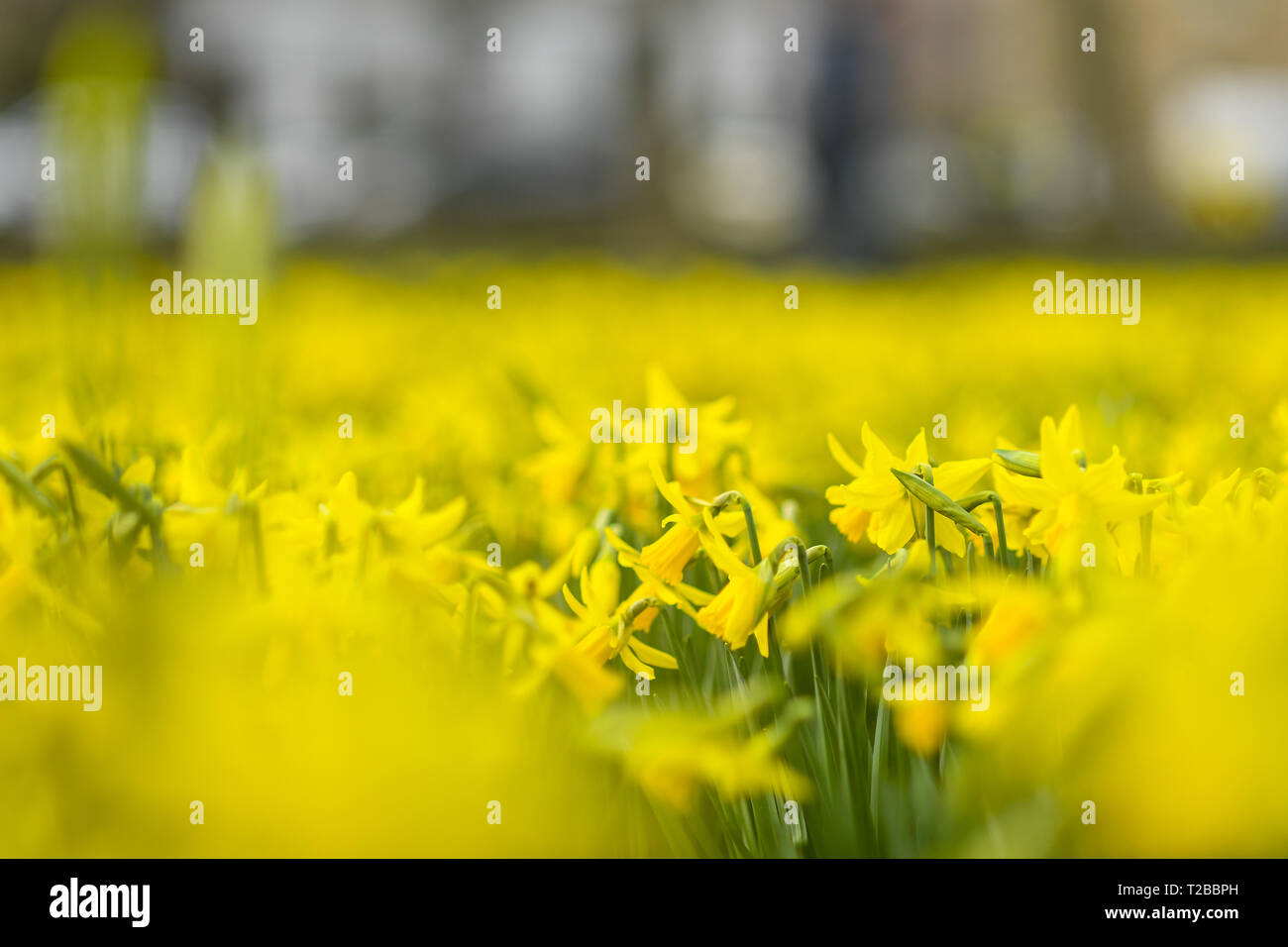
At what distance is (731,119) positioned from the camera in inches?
167

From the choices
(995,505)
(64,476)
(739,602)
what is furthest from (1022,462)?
(64,476)

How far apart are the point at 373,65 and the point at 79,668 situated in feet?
8.64

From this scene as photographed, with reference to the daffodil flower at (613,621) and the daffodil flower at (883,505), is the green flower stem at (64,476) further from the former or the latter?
the daffodil flower at (883,505)

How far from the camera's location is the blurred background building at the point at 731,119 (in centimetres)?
279

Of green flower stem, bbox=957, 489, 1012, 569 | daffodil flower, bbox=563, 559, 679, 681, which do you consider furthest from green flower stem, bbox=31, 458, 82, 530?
green flower stem, bbox=957, 489, 1012, 569

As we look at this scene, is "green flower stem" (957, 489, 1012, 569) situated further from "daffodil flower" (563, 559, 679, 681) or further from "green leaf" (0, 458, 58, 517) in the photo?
"green leaf" (0, 458, 58, 517)

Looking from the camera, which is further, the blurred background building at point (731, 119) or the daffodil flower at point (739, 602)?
the blurred background building at point (731, 119)

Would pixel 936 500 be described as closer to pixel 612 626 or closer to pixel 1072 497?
pixel 1072 497

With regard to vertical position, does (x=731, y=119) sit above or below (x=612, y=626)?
above

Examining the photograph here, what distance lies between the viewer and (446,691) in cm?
60

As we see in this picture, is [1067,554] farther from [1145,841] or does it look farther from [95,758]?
[95,758]

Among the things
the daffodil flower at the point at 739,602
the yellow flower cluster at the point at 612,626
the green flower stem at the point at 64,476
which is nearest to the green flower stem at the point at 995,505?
the yellow flower cluster at the point at 612,626
